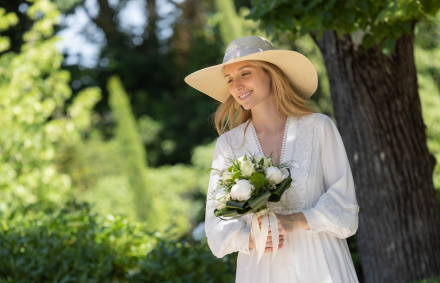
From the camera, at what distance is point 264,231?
6.64 feet

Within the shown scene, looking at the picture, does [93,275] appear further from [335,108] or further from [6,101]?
[6,101]

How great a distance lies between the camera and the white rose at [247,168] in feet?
6.52

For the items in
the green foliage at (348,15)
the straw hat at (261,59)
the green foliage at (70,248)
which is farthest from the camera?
the green foliage at (70,248)

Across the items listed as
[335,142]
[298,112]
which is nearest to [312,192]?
[335,142]

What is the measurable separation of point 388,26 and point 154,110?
17.4m

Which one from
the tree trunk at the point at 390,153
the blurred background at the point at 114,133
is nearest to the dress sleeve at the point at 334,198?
the blurred background at the point at 114,133

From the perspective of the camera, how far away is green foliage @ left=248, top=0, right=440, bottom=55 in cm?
316

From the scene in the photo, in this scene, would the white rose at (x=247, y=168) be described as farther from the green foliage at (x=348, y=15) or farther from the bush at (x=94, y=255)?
the bush at (x=94, y=255)

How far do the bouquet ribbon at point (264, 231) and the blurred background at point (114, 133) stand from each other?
173 cm

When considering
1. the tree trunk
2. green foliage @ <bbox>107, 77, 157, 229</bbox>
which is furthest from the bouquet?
green foliage @ <bbox>107, 77, 157, 229</bbox>

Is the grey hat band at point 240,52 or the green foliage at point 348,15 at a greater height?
the green foliage at point 348,15

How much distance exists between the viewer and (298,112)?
2.38m

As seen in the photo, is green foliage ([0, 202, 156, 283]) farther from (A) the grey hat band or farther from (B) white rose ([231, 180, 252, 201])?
(A) the grey hat band

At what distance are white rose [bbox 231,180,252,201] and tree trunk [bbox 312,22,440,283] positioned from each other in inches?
90.5
